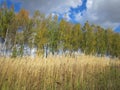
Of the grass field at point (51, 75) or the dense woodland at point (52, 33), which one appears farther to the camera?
the dense woodland at point (52, 33)

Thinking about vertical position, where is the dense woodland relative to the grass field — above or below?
above

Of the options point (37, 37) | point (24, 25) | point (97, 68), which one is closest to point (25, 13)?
point (24, 25)

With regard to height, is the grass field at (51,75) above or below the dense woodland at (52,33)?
below

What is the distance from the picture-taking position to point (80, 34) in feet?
131

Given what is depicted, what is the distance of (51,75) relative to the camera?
5.33 metres

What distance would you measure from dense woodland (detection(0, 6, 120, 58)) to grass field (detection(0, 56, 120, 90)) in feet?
59.0

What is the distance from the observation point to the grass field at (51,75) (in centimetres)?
466

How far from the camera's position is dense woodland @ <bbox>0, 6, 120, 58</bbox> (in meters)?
28.1

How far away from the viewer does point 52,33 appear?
116ft

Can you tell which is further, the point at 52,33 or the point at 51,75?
the point at 52,33

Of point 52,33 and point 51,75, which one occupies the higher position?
point 52,33

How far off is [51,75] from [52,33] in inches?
1194

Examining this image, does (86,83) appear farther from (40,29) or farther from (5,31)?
(40,29)

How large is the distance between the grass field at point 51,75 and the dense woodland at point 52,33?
1797 centimetres
